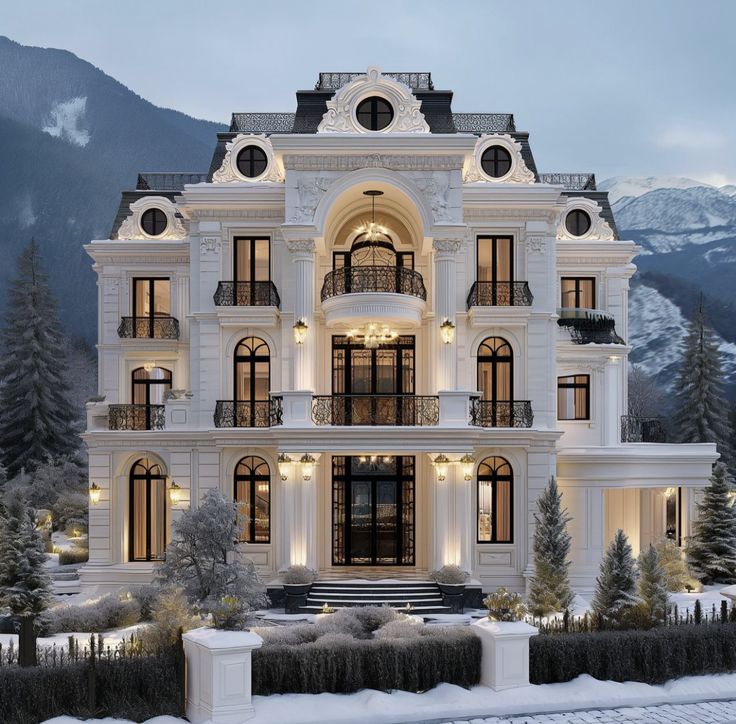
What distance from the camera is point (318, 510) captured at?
21141mm

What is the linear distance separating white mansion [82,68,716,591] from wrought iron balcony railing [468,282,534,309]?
0.14ft

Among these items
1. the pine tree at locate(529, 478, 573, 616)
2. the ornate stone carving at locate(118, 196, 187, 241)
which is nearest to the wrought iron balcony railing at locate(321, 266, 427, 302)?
the ornate stone carving at locate(118, 196, 187, 241)

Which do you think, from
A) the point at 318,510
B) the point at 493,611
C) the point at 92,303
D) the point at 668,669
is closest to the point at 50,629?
the point at 318,510

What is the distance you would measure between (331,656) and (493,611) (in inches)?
95.4

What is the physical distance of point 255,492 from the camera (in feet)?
69.6

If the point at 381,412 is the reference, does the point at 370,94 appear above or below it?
above

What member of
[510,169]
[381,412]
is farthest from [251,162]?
[381,412]

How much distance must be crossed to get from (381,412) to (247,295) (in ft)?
15.3

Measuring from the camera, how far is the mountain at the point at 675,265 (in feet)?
249

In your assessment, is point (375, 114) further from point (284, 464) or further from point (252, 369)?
point (284, 464)

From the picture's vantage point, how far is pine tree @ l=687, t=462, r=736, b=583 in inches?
862

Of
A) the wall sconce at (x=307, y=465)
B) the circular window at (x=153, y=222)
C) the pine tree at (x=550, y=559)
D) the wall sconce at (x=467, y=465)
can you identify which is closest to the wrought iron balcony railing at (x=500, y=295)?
the wall sconce at (x=467, y=465)

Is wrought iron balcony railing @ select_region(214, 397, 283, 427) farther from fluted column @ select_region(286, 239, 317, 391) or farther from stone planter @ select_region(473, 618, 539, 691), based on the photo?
stone planter @ select_region(473, 618, 539, 691)

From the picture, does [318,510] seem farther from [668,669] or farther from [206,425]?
[668,669]
